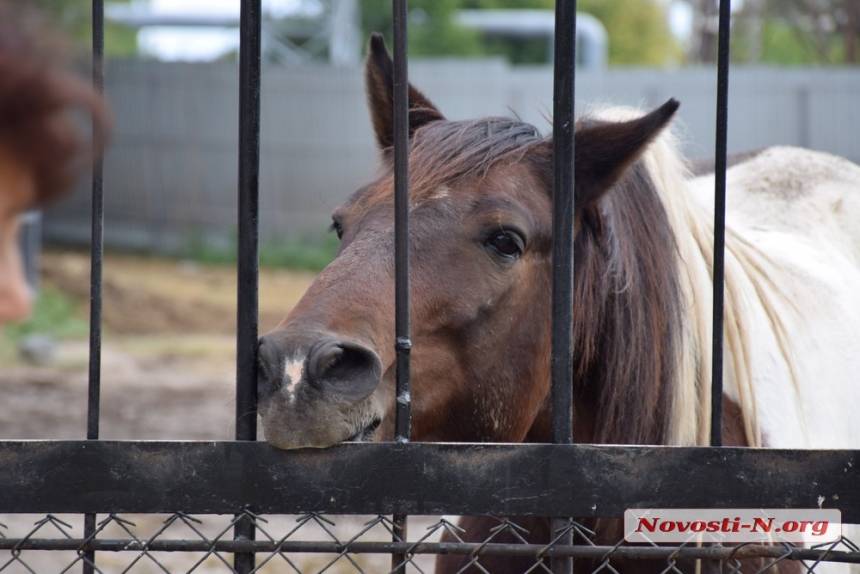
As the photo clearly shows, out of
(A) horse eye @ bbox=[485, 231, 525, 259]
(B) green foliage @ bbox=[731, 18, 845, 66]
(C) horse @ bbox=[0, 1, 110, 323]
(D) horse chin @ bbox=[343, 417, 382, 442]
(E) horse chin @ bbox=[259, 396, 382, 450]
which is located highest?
(B) green foliage @ bbox=[731, 18, 845, 66]

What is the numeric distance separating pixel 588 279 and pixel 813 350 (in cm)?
101

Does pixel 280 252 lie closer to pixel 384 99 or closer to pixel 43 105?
pixel 384 99

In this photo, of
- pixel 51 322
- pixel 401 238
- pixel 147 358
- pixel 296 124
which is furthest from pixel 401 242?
pixel 296 124

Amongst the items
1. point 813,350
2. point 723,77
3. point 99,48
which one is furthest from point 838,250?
point 99,48

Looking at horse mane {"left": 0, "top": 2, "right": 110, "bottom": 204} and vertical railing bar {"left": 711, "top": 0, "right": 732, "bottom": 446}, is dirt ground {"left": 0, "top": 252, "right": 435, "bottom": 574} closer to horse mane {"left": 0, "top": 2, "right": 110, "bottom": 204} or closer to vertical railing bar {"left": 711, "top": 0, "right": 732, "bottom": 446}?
vertical railing bar {"left": 711, "top": 0, "right": 732, "bottom": 446}

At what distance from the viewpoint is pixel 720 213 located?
196 cm

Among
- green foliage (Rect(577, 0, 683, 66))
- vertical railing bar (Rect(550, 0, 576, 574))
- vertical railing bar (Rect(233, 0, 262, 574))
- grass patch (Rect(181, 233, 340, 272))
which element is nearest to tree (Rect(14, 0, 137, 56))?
vertical railing bar (Rect(233, 0, 262, 574))

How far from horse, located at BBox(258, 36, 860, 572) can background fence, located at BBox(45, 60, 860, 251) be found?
13.1m

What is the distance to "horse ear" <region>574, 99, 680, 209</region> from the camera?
2.20 meters

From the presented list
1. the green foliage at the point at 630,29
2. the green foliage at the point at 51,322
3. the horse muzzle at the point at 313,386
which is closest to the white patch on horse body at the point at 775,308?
the horse muzzle at the point at 313,386

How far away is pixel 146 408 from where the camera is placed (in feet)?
25.8

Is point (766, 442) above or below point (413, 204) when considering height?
below

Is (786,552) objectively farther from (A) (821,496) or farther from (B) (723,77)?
(B) (723,77)

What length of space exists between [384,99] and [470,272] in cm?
68
